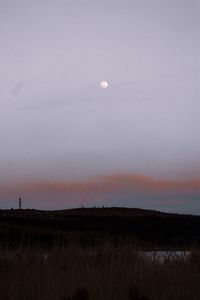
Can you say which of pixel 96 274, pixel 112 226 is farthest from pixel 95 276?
pixel 112 226

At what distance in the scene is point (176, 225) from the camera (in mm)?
47688

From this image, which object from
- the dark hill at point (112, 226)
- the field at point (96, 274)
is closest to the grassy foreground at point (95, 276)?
the field at point (96, 274)

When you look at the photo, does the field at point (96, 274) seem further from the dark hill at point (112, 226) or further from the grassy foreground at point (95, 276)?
the dark hill at point (112, 226)

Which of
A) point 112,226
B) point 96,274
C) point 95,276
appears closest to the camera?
point 95,276

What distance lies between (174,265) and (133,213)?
40.8m

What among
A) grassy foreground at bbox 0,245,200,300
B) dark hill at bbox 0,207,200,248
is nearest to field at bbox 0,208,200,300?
grassy foreground at bbox 0,245,200,300

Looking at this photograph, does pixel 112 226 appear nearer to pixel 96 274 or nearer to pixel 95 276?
pixel 96 274

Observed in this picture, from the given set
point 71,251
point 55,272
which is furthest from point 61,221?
point 55,272

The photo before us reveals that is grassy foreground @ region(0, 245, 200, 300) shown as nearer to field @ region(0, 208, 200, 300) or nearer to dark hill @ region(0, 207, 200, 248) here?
field @ region(0, 208, 200, 300)

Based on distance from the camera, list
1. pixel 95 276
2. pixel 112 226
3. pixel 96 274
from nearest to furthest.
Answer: pixel 95 276
pixel 96 274
pixel 112 226

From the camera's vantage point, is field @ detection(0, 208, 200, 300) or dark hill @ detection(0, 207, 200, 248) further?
dark hill @ detection(0, 207, 200, 248)

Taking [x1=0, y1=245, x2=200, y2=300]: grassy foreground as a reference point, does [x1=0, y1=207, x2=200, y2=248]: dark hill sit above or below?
above

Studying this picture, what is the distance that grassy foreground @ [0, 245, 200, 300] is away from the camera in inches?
461

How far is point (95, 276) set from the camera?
13.2 metres
